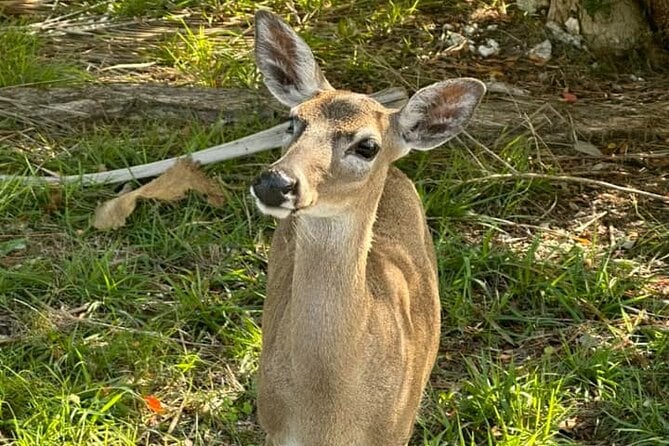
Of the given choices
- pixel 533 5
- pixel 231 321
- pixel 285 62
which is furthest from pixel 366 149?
pixel 533 5

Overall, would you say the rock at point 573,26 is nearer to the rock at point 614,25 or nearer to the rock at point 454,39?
the rock at point 614,25

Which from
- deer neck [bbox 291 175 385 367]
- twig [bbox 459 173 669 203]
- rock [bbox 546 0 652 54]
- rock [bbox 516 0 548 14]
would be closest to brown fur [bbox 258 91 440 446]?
deer neck [bbox 291 175 385 367]

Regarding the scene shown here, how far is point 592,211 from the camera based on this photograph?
212 inches

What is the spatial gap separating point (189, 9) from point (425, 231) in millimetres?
3028

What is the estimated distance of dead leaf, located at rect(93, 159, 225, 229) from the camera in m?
5.00

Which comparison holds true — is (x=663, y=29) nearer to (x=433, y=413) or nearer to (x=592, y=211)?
(x=592, y=211)

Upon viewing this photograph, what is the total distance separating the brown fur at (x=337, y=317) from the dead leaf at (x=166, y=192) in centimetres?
158

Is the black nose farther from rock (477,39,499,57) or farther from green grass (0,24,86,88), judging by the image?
rock (477,39,499,57)

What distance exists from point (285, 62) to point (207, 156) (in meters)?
1.69

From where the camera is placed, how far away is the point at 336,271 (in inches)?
125

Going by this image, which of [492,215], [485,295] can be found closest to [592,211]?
[492,215]

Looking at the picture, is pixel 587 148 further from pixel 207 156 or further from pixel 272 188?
pixel 272 188

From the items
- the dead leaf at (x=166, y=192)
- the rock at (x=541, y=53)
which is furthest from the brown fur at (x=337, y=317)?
the rock at (x=541, y=53)

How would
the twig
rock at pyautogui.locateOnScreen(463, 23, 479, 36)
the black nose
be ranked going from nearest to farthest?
1. the black nose
2. the twig
3. rock at pyautogui.locateOnScreen(463, 23, 479, 36)
